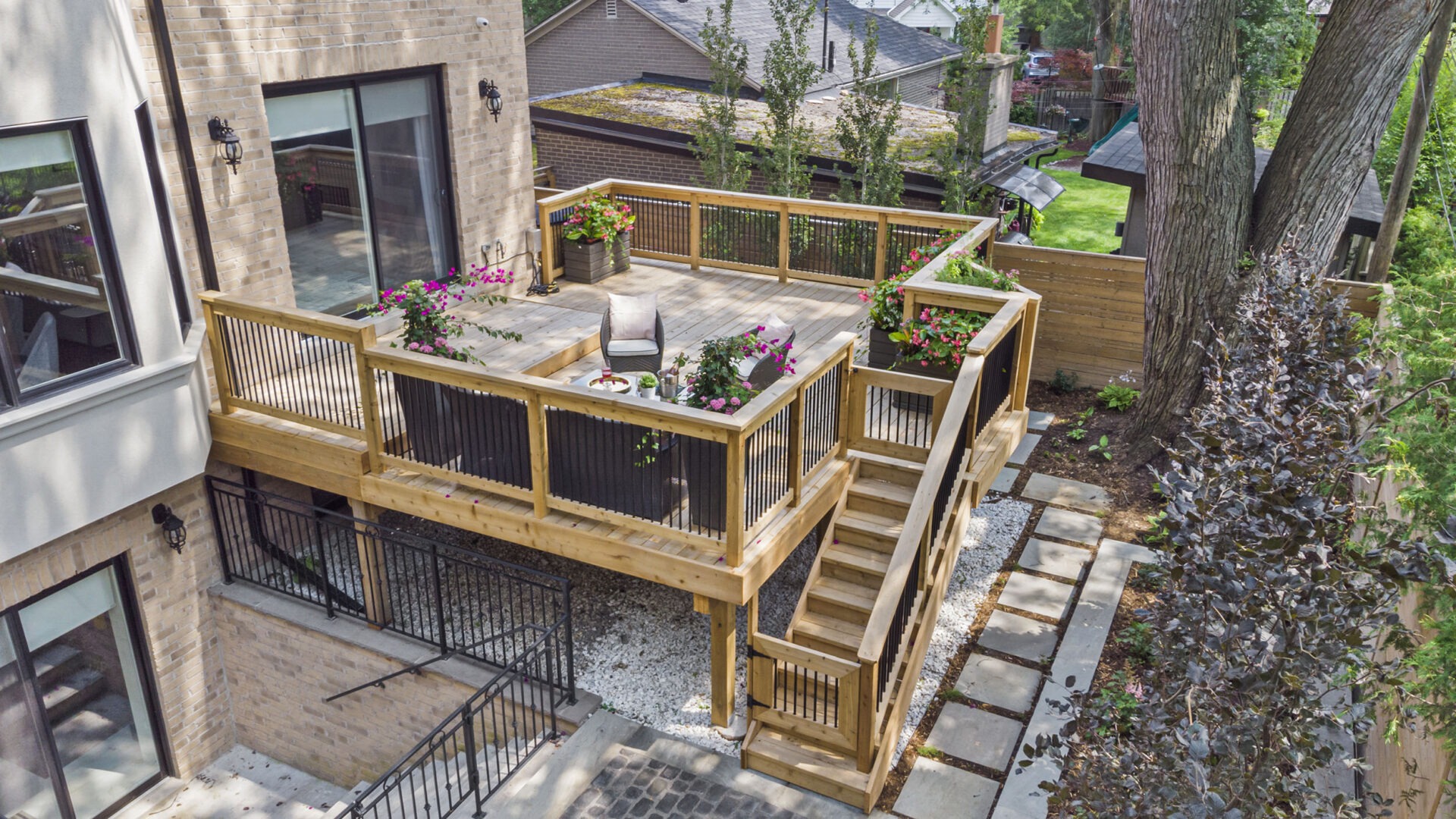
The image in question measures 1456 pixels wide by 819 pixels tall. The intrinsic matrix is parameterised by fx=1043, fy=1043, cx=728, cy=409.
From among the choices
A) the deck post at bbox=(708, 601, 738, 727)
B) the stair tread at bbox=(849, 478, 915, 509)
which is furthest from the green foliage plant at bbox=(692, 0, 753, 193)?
the deck post at bbox=(708, 601, 738, 727)

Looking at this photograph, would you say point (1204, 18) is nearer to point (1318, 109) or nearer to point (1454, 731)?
point (1318, 109)

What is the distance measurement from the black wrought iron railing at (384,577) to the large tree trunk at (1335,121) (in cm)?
681

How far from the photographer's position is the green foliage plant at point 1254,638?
3.54 meters

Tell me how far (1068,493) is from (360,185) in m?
6.81

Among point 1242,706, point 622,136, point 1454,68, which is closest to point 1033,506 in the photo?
point 1242,706

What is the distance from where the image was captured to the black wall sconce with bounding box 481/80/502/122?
32.7ft

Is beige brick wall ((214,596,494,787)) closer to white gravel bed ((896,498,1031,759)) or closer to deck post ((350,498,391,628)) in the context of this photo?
deck post ((350,498,391,628))

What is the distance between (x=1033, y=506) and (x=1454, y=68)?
8788 mm

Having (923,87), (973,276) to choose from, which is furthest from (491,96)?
(923,87)

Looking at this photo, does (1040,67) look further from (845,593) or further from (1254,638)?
(1254,638)

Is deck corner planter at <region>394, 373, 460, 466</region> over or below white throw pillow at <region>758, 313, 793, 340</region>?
below

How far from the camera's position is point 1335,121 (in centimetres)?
838

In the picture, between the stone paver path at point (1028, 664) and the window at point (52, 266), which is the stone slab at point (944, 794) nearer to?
the stone paver path at point (1028, 664)

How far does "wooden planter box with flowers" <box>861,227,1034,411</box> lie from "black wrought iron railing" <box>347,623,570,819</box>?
319cm
